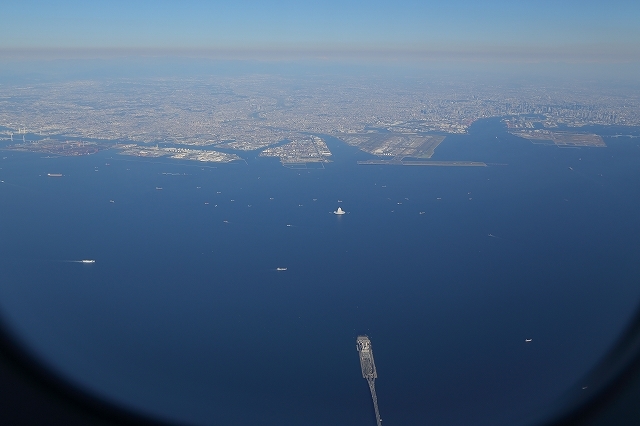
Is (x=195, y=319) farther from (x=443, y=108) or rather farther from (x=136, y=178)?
(x=443, y=108)

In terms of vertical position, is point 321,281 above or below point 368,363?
below

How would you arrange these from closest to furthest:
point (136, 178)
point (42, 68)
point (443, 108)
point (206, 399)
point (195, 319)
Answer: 1. point (206, 399)
2. point (195, 319)
3. point (136, 178)
4. point (42, 68)
5. point (443, 108)

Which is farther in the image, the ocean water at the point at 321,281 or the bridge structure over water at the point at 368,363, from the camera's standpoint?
the bridge structure over water at the point at 368,363

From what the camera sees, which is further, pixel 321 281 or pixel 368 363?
pixel 321 281

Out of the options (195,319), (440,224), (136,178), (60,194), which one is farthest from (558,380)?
(136,178)
